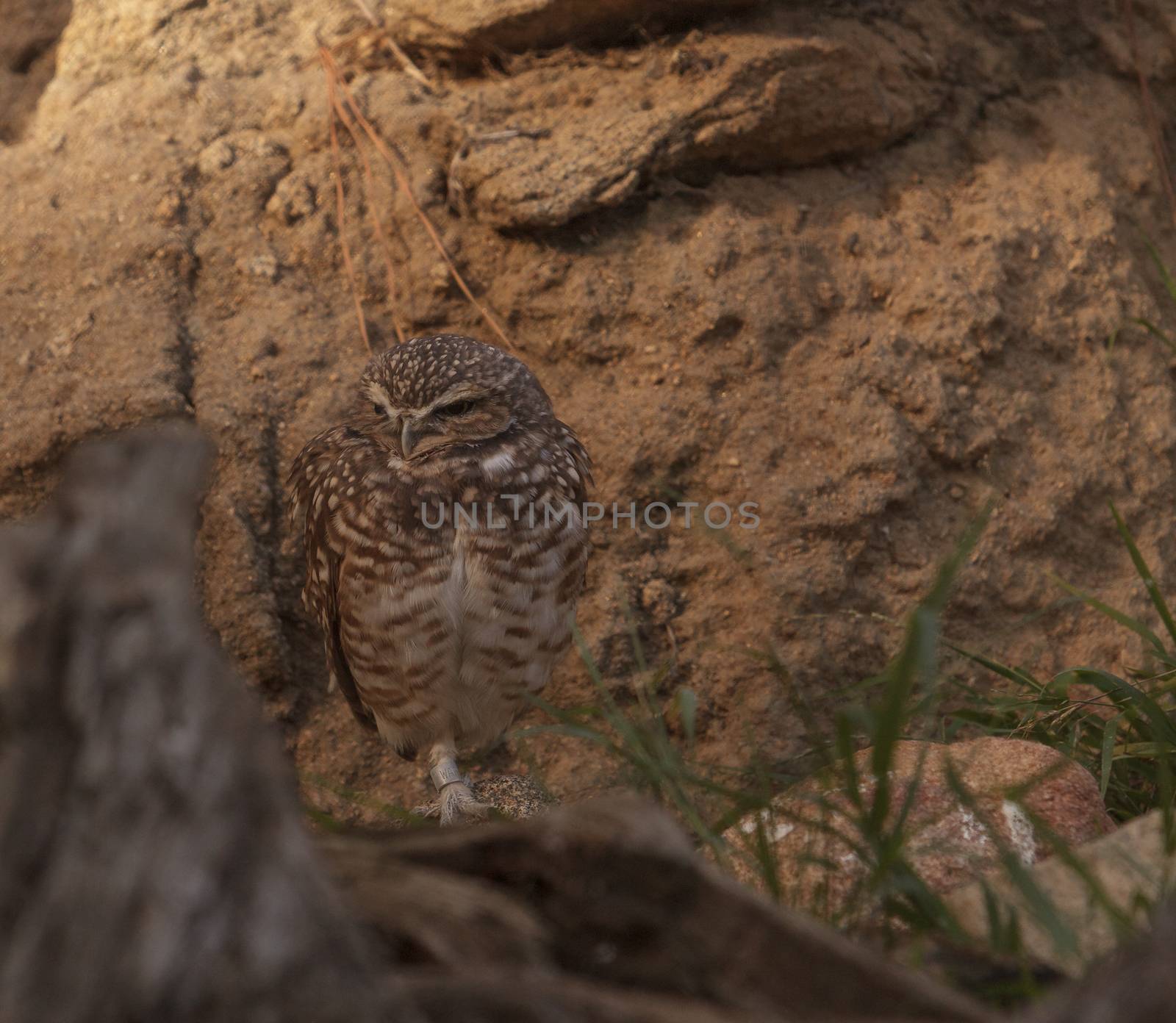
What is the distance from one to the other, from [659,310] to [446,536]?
1357mm

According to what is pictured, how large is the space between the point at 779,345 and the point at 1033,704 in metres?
1.66

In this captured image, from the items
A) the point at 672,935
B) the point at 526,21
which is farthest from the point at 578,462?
the point at 672,935

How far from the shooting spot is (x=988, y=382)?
438 cm

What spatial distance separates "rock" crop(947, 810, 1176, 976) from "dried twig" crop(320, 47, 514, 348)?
2752mm

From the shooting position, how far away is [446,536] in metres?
3.25

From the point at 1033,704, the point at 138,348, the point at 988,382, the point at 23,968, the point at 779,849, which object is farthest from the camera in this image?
the point at 988,382

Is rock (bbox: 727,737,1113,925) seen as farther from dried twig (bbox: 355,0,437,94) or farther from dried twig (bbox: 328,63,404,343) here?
dried twig (bbox: 355,0,437,94)

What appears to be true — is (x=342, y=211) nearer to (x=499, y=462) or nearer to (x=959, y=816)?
(x=499, y=462)

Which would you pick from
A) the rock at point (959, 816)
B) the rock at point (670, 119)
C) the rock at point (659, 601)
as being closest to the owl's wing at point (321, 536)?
the rock at point (659, 601)

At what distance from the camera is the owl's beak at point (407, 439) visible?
127 inches

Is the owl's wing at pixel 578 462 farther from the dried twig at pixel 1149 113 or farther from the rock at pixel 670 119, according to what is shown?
the dried twig at pixel 1149 113

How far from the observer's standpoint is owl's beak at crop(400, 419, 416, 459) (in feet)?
10.6

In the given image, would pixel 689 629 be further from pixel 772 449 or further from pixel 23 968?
pixel 23 968

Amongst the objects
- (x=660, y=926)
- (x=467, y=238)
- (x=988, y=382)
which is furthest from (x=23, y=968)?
(x=988, y=382)
